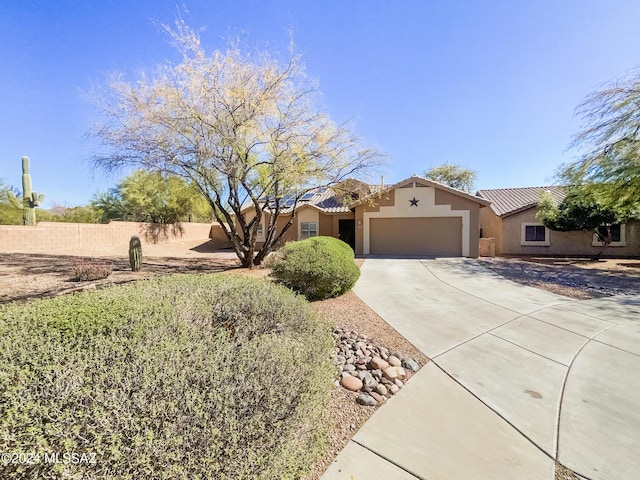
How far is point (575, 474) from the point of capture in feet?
7.40

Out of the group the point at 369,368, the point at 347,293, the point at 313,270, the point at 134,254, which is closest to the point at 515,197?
the point at 347,293

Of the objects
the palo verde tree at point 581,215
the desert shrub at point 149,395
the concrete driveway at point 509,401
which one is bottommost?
the concrete driveway at point 509,401

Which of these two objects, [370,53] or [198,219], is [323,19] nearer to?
[370,53]

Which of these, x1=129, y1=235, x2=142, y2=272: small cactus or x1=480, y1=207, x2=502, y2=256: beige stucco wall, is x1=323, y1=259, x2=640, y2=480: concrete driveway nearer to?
x1=129, y1=235, x2=142, y2=272: small cactus

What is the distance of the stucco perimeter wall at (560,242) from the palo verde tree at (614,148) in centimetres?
479

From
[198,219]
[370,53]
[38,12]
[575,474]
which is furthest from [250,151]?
[198,219]

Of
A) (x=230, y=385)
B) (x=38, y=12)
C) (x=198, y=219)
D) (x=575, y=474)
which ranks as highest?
(x=38, y=12)

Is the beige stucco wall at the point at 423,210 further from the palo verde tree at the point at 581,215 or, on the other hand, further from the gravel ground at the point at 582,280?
the palo verde tree at the point at 581,215

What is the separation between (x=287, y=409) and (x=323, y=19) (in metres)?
10.3

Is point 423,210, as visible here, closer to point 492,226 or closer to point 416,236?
point 416,236

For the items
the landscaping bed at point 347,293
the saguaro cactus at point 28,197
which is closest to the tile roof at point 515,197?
the landscaping bed at point 347,293

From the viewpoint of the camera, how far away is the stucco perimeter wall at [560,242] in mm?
17750

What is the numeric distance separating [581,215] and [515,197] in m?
6.48

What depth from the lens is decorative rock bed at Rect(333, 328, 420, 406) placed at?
334cm
